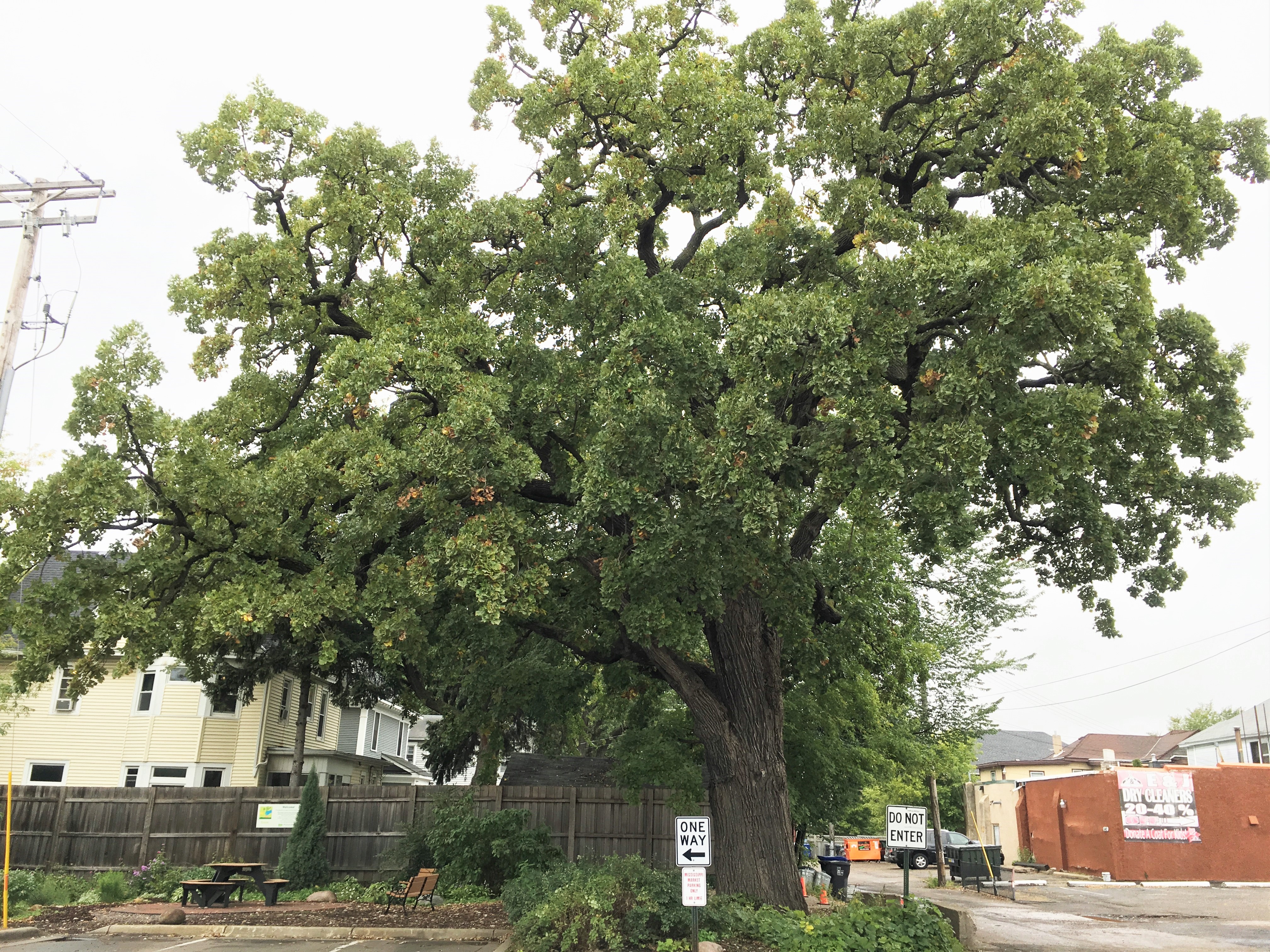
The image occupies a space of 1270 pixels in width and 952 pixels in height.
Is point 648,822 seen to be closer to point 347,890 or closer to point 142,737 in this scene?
point 347,890

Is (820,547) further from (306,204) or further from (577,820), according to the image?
(306,204)

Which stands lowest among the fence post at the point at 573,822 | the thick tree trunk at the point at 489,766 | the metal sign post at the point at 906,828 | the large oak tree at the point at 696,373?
the fence post at the point at 573,822

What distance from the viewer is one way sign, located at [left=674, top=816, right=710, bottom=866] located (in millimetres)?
9031

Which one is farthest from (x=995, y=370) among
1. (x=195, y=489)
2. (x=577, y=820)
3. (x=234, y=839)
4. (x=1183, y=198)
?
(x=234, y=839)

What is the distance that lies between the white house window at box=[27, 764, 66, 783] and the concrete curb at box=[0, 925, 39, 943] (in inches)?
588

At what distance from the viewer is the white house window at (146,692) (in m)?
26.9

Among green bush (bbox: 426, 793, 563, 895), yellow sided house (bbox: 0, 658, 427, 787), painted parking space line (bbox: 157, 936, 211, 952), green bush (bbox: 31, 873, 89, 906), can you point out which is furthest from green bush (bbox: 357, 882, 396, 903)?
yellow sided house (bbox: 0, 658, 427, 787)

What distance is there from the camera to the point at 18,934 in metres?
13.2

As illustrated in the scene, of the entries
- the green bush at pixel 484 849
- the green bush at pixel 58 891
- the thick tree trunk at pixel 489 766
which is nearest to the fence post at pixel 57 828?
the green bush at pixel 58 891

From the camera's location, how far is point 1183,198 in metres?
10.9

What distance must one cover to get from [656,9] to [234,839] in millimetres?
18881

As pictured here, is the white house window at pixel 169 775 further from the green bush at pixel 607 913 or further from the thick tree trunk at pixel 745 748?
the thick tree trunk at pixel 745 748

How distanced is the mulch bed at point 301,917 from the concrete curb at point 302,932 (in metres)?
0.16

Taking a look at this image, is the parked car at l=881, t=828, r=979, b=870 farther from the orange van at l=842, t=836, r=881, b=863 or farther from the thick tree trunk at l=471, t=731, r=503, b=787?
the thick tree trunk at l=471, t=731, r=503, b=787
